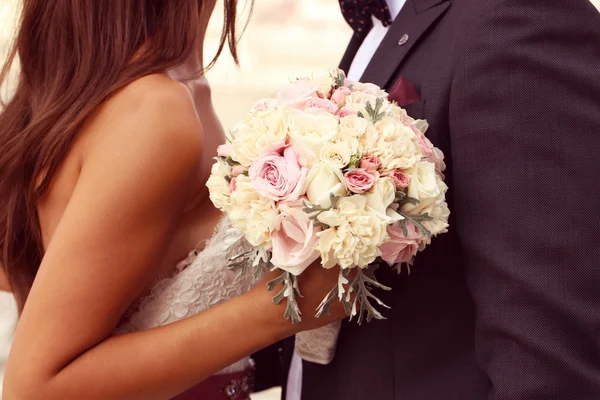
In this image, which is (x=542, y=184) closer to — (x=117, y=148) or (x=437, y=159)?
(x=437, y=159)

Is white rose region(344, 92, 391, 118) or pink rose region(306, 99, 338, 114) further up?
pink rose region(306, 99, 338, 114)

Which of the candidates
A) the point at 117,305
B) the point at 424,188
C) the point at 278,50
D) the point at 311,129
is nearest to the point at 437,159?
the point at 424,188

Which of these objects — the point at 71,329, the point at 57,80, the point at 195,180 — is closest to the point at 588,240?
the point at 195,180

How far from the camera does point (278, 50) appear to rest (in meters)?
7.85

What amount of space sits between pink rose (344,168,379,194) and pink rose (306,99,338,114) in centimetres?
13

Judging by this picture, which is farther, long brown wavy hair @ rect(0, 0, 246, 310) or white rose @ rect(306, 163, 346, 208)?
long brown wavy hair @ rect(0, 0, 246, 310)

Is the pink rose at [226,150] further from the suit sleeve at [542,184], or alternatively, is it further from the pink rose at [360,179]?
the suit sleeve at [542,184]

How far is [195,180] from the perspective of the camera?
1.31 m

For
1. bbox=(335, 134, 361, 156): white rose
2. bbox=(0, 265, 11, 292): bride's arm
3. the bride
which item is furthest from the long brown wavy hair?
bbox=(335, 134, 361, 156): white rose

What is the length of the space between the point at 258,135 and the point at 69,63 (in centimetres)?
49

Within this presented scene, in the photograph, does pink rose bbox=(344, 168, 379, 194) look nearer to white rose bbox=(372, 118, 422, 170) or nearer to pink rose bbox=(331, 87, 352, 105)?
white rose bbox=(372, 118, 422, 170)

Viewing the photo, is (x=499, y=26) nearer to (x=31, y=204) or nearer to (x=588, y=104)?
(x=588, y=104)

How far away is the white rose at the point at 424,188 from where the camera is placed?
40.3 inches

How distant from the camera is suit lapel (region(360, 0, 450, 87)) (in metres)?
1.24
